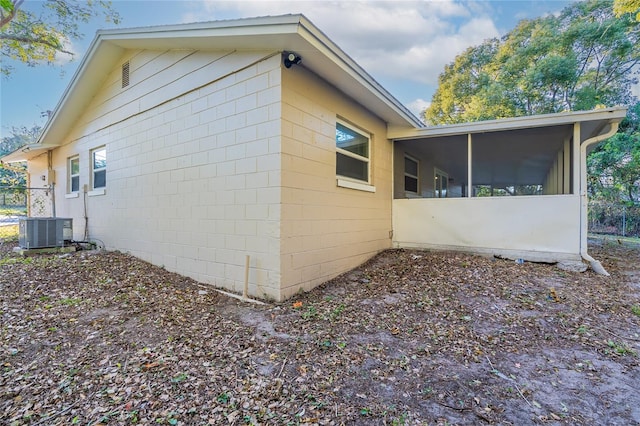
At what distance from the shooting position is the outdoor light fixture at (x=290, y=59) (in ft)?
13.0

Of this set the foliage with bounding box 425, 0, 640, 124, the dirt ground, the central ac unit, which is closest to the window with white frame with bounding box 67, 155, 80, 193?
the central ac unit

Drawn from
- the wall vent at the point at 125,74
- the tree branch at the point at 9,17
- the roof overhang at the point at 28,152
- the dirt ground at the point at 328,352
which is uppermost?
the tree branch at the point at 9,17

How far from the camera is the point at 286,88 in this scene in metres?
4.08

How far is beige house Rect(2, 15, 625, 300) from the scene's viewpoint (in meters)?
4.11

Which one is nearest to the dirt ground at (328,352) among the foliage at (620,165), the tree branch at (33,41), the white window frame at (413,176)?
the white window frame at (413,176)

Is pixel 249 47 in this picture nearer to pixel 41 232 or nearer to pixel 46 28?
pixel 41 232

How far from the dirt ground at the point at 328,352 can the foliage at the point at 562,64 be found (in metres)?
14.9

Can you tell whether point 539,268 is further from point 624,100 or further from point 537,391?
point 624,100

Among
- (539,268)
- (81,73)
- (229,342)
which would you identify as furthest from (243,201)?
(81,73)

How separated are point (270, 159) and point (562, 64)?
58.5ft

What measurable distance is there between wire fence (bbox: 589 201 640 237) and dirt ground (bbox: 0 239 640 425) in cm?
1136

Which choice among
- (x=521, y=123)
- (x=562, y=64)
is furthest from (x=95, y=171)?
(x=562, y=64)

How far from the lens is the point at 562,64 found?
48.4ft

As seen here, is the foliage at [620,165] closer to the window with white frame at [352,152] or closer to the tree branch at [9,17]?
the window with white frame at [352,152]
